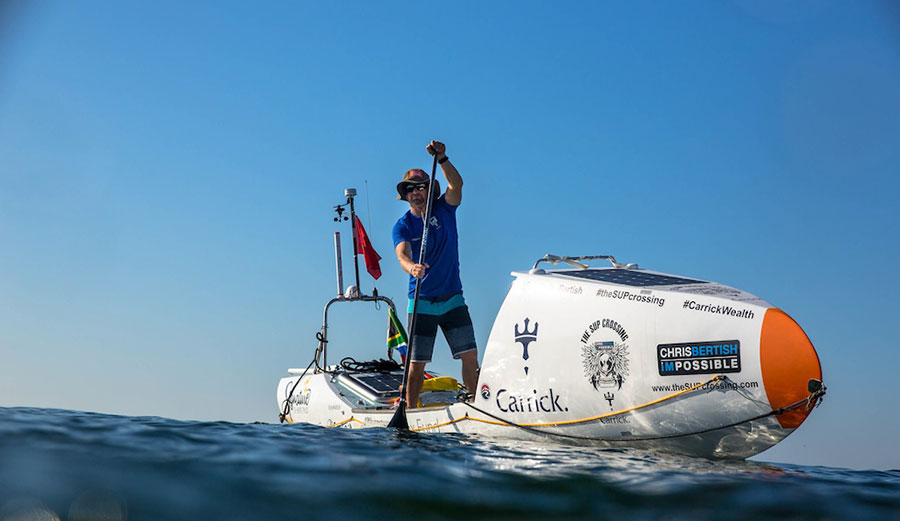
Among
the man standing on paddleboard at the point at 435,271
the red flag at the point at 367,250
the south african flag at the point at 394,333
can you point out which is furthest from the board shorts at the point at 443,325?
the red flag at the point at 367,250

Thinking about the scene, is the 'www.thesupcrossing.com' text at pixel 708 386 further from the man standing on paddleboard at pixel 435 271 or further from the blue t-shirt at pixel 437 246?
the blue t-shirt at pixel 437 246

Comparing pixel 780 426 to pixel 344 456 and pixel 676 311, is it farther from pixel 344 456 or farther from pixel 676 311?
pixel 344 456

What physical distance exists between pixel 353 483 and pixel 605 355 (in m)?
2.66

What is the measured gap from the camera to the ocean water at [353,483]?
213 cm

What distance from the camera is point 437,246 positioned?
20.7ft

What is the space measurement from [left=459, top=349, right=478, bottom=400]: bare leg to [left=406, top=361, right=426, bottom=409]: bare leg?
0.41 m

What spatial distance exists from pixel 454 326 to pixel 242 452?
337 centimetres

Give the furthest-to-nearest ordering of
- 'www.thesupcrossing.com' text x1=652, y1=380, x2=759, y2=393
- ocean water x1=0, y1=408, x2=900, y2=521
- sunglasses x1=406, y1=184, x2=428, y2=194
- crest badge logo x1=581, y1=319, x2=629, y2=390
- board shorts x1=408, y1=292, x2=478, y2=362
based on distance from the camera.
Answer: sunglasses x1=406, y1=184, x2=428, y2=194 → board shorts x1=408, y1=292, x2=478, y2=362 → crest badge logo x1=581, y1=319, x2=629, y2=390 → 'www.thesupcrossing.com' text x1=652, y1=380, x2=759, y2=393 → ocean water x1=0, y1=408, x2=900, y2=521

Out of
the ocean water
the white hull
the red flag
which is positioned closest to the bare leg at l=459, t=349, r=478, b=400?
the white hull

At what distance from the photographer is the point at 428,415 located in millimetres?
6148

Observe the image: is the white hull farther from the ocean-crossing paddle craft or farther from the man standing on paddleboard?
the man standing on paddleboard

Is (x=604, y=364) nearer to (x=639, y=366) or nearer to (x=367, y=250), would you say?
(x=639, y=366)

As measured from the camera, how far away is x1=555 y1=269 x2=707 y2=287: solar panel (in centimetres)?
486

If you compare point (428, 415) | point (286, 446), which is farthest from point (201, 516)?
point (428, 415)
